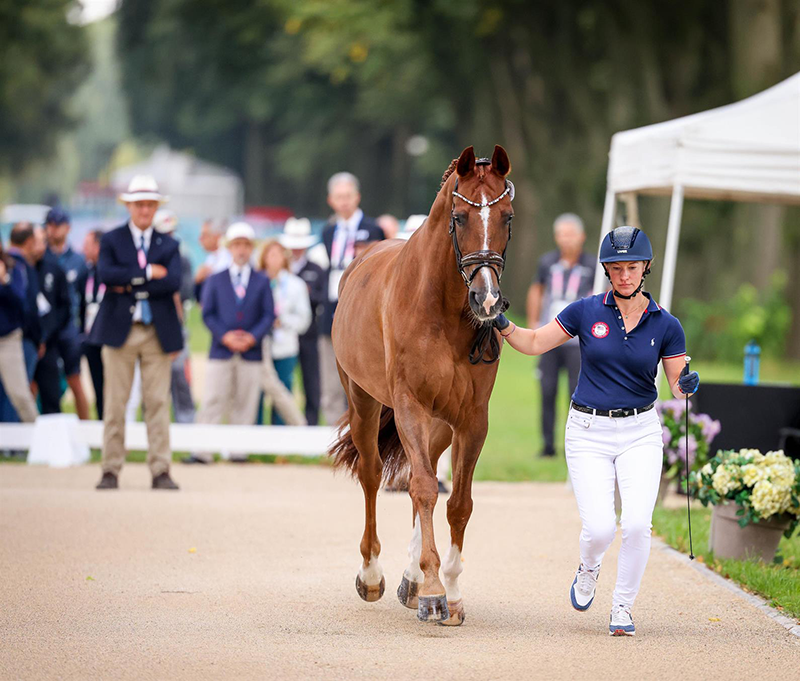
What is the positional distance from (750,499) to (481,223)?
3136mm

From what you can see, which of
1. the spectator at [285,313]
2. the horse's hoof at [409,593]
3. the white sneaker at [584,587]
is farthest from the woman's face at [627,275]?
the spectator at [285,313]

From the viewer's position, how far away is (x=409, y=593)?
761cm

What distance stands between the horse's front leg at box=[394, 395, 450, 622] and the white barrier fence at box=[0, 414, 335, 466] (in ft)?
22.0

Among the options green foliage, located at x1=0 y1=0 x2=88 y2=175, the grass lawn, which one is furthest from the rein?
green foliage, located at x1=0 y1=0 x2=88 y2=175

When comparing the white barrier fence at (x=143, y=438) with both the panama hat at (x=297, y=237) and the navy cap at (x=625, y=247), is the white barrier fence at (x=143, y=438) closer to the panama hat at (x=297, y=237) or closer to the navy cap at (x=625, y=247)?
the panama hat at (x=297, y=237)

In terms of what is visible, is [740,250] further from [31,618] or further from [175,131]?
[175,131]

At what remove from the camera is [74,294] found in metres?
15.7

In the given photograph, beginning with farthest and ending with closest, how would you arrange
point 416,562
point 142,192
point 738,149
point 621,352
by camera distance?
1. point 142,192
2. point 738,149
3. point 416,562
4. point 621,352

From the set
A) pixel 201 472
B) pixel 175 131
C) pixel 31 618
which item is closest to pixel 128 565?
pixel 31 618

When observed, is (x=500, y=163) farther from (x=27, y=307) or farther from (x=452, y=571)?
(x=27, y=307)

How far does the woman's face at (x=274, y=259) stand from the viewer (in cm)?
1600

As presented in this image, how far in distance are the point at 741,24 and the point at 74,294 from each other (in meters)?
15.2

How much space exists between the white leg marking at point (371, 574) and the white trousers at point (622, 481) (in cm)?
136

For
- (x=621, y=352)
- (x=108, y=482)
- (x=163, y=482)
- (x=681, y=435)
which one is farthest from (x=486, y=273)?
(x=108, y=482)
